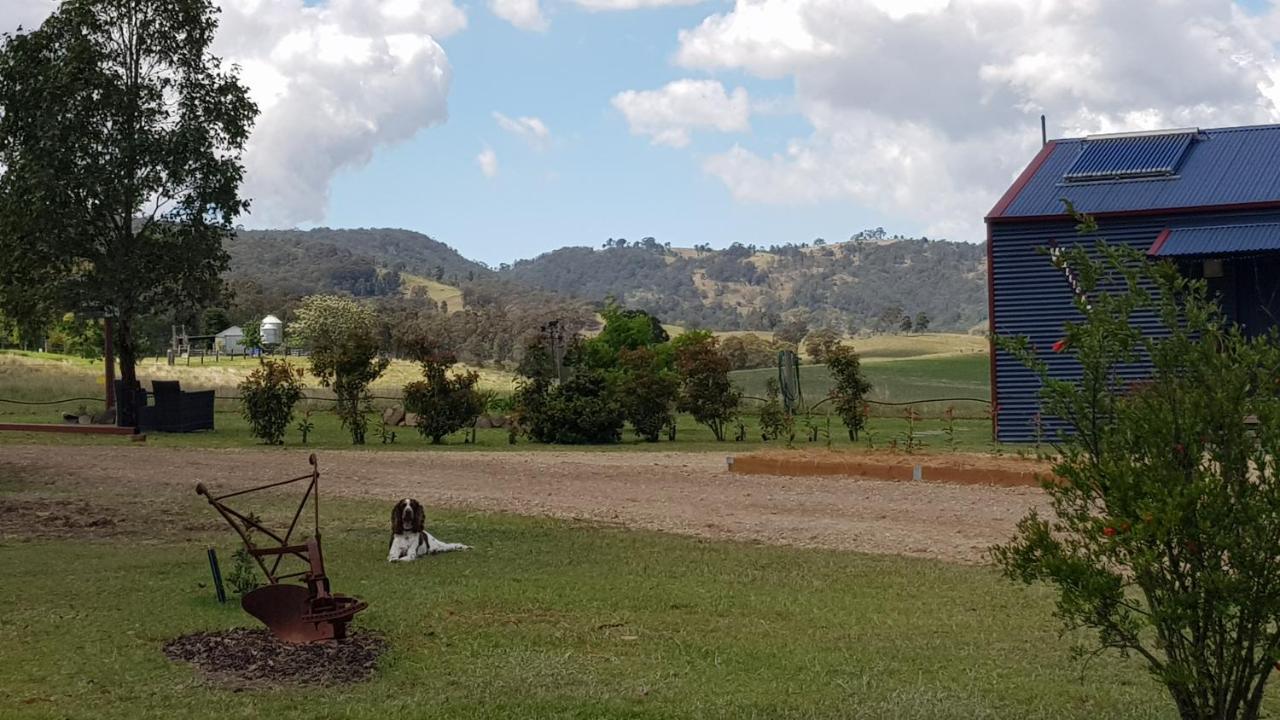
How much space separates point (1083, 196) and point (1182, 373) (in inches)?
992

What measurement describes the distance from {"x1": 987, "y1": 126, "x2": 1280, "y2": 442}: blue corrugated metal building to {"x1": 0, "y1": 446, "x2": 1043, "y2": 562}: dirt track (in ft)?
27.9

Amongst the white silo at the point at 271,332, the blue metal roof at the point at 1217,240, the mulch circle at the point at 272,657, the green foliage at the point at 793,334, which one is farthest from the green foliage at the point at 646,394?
the green foliage at the point at 793,334

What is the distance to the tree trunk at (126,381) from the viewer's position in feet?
108

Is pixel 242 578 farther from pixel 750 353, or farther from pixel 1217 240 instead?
pixel 750 353

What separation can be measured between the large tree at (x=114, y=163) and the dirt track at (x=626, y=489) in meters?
8.27

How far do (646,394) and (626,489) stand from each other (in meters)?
11.0

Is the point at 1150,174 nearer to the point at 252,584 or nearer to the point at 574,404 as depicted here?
the point at 574,404

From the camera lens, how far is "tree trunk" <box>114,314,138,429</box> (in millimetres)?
32906

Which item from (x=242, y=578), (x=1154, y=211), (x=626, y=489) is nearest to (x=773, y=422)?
(x=1154, y=211)

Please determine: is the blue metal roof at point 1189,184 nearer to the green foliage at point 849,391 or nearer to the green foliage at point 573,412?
the green foliage at point 849,391

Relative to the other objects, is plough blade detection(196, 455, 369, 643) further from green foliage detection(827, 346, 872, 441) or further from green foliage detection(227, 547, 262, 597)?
green foliage detection(827, 346, 872, 441)

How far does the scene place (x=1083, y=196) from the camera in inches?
1158

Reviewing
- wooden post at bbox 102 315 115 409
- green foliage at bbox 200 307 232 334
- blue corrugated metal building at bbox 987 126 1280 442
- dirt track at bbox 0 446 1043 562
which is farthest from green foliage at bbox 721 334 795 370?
dirt track at bbox 0 446 1043 562

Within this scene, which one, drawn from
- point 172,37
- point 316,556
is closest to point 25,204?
point 172,37
